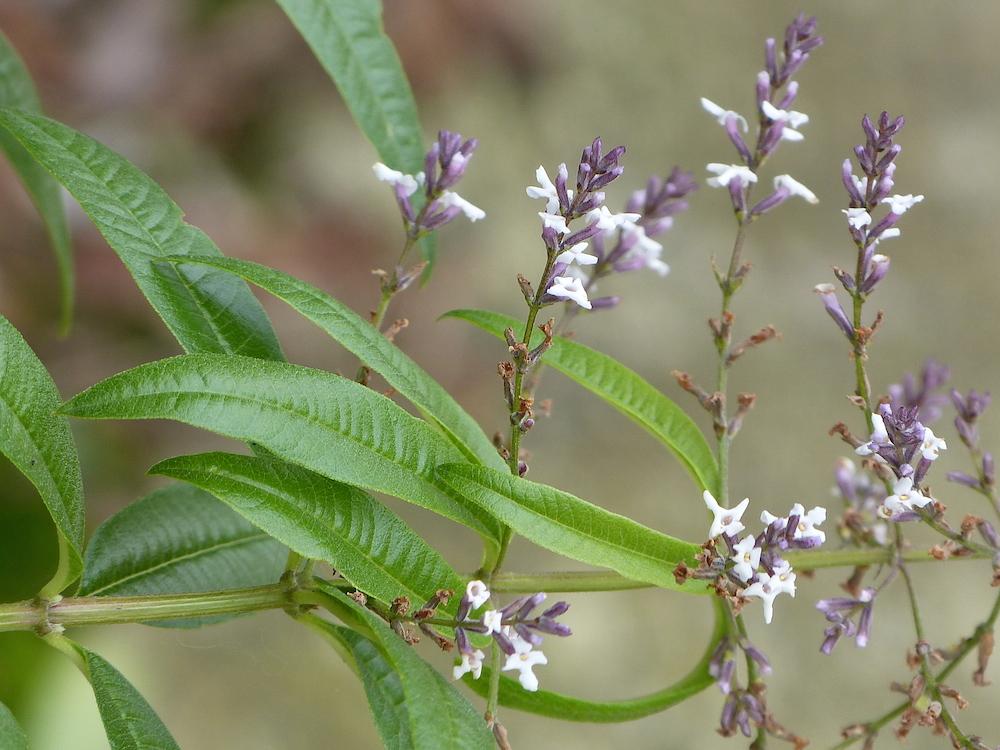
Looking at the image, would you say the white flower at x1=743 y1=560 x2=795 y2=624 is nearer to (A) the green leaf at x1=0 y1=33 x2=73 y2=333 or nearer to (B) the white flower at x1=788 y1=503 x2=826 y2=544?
(B) the white flower at x1=788 y1=503 x2=826 y2=544

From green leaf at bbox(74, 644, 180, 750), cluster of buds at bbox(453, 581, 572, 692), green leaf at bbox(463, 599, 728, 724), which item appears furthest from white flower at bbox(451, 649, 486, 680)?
green leaf at bbox(74, 644, 180, 750)

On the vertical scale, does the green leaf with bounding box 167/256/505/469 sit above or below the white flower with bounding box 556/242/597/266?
below

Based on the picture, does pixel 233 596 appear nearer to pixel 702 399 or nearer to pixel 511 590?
pixel 511 590

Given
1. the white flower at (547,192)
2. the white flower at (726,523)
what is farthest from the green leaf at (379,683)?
the white flower at (547,192)

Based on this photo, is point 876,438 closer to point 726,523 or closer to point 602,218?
point 726,523

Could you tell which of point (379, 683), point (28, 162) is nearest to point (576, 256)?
point (379, 683)

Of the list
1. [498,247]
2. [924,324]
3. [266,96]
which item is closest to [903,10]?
[924,324]
